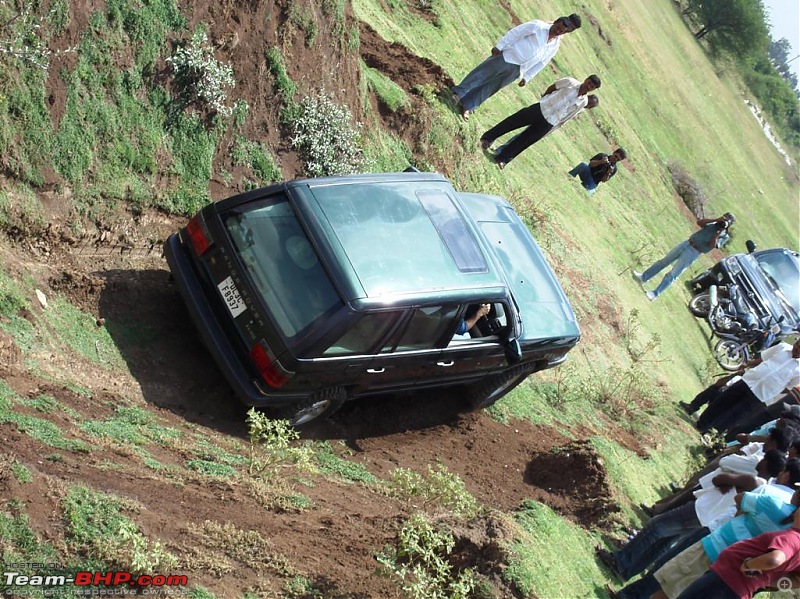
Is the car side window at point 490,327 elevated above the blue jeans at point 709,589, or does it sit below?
above

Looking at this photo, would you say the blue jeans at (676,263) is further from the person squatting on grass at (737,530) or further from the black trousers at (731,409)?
the person squatting on grass at (737,530)

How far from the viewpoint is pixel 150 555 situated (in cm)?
511

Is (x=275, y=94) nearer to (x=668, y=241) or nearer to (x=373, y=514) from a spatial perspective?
(x=373, y=514)

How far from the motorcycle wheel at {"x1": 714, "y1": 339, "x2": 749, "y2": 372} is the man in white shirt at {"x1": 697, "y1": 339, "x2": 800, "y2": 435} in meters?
5.02

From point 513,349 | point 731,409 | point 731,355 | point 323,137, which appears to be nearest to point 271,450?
point 513,349

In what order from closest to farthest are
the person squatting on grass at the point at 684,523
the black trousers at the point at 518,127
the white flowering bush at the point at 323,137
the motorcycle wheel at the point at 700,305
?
the person squatting on grass at the point at 684,523, the white flowering bush at the point at 323,137, the black trousers at the point at 518,127, the motorcycle wheel at the point at 700,305

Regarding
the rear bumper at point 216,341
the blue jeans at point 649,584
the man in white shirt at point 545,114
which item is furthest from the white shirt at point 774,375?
the rear bumper at point 216,341

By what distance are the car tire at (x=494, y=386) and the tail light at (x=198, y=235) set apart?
11.4ft

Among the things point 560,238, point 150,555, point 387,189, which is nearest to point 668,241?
point 560,238

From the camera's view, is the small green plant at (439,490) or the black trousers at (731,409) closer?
the small green plant at (439,490)

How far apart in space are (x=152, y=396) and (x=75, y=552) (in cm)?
260

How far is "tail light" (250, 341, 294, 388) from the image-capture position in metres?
7.28

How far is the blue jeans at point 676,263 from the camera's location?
54.5 ft

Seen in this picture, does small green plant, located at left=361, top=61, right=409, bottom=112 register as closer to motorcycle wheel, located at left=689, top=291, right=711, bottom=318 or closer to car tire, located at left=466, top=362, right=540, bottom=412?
car tire, located at left=466, top=362, right=540, bottom=412
